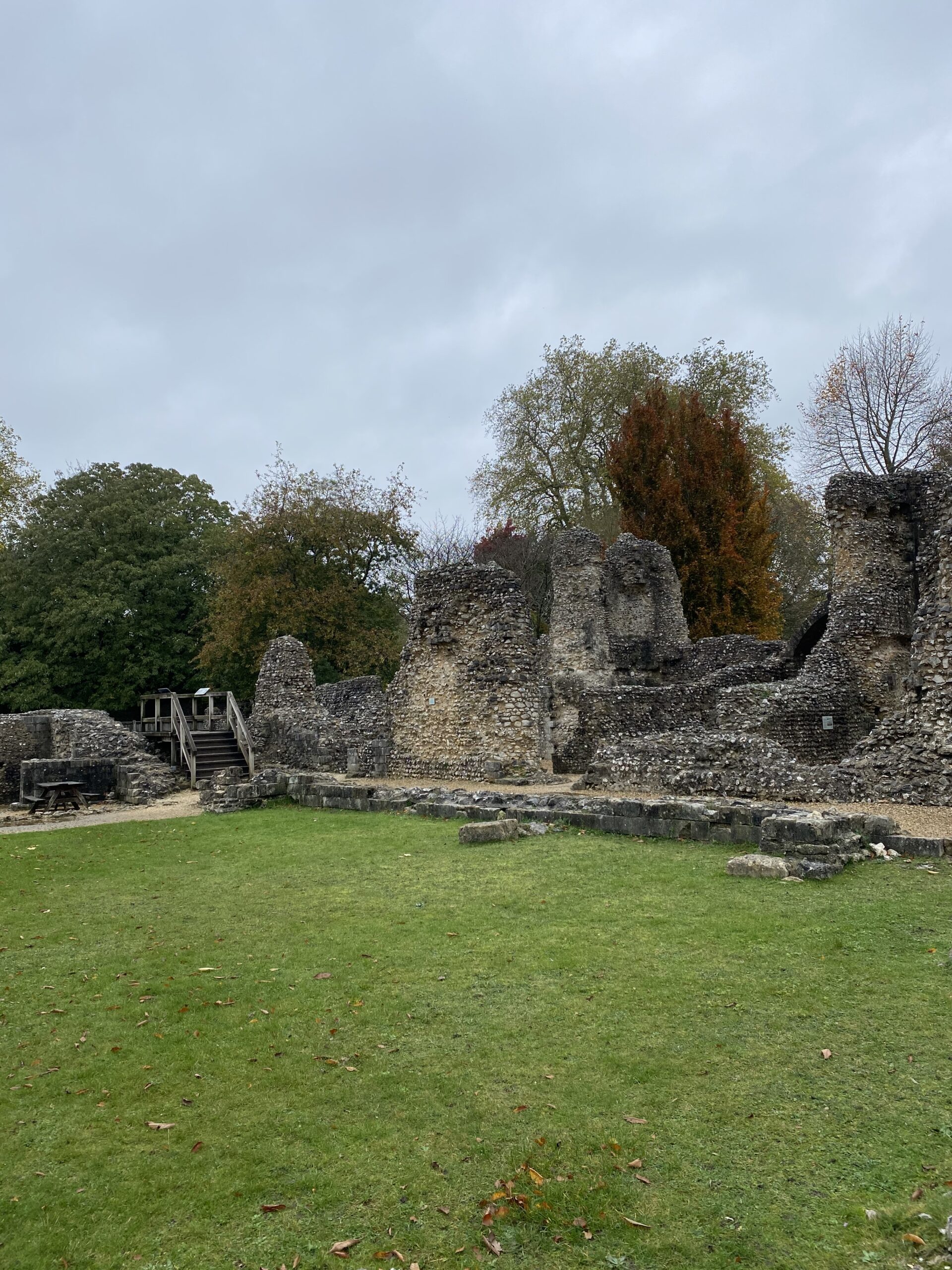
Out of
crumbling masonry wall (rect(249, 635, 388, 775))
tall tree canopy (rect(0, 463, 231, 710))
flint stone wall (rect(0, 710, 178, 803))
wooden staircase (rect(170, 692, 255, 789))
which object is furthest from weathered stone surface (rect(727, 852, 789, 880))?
tall tree canopy (rect(0, 463, 231, 710))

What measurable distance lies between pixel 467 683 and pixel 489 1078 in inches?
556

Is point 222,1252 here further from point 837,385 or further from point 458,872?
point 837,385

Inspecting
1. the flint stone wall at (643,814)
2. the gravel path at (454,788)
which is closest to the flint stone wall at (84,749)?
the gravel path at (454,788)

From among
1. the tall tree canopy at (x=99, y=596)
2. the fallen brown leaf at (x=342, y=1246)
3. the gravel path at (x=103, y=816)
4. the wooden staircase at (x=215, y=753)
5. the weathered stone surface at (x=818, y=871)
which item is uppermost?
the tall tree canopy at (x=99, y=596)

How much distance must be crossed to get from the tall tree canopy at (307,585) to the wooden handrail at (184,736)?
597cm

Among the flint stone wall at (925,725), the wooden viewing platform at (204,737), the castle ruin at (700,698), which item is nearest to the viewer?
the flint stone wall at (925,725)

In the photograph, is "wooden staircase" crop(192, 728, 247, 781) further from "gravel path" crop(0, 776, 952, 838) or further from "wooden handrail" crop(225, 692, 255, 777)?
"gravel path" crop(0, 776, 952, 838)

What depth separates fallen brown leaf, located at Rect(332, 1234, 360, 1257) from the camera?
9.52 feet

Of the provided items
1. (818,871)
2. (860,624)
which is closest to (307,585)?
(860,624)

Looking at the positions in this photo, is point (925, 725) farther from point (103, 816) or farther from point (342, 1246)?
point (103, 816)

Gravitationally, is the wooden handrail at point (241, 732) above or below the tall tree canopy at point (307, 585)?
below

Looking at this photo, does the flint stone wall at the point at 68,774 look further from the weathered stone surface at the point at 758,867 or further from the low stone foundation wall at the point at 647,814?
the weathered stone surface at the point at 758,867

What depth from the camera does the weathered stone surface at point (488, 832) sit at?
403 inches

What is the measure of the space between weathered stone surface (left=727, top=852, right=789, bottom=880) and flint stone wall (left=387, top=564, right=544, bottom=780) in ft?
30.0
